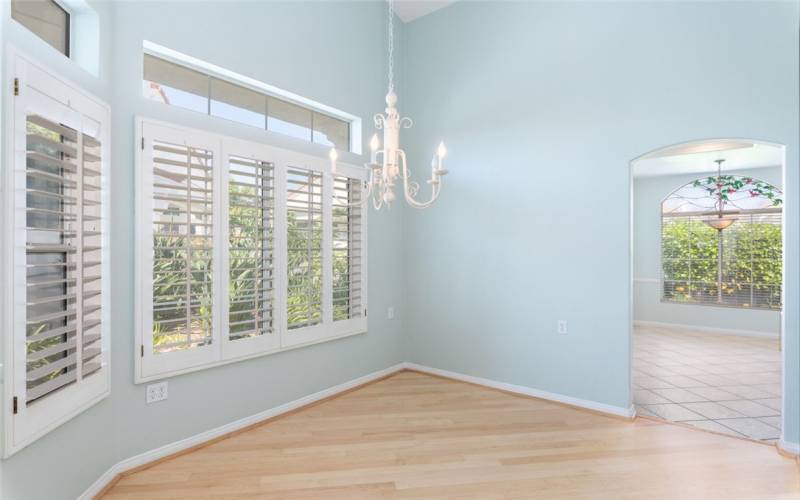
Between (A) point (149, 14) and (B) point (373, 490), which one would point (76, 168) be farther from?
(B) point (373, 490)

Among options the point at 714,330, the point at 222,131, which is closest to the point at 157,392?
the point at 222,131

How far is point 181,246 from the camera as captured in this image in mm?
2611

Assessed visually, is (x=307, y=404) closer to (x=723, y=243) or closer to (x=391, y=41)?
(x=391, y=41)

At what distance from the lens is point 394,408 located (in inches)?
138

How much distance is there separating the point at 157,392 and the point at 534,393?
303 cm

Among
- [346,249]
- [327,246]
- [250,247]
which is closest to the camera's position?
[250,247]

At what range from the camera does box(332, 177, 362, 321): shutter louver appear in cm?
374

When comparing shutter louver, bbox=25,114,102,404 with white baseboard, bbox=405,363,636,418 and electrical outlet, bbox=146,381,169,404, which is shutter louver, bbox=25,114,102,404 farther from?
white baseboard, bbox=405,363,636,418

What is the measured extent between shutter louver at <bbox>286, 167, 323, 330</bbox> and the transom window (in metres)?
6.63

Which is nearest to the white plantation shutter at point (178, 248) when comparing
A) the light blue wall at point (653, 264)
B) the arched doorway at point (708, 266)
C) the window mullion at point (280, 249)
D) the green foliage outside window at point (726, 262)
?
the window mullion at point (280, 249)

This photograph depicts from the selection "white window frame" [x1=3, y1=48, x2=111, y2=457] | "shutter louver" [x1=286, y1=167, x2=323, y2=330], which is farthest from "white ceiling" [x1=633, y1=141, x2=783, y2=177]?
"white window frame" [x1=3, y1=48, x2=111, y2=457]

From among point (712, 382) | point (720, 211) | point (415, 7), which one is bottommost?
point (712, 382)

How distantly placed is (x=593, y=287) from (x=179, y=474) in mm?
3288

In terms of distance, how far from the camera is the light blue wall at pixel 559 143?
287 cm
